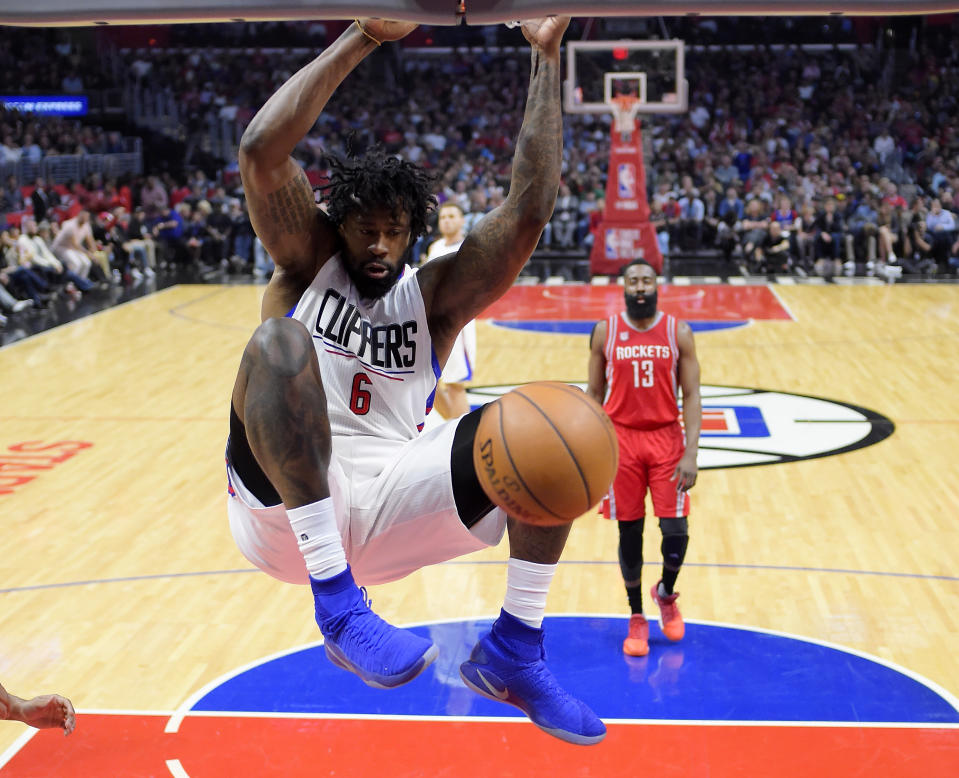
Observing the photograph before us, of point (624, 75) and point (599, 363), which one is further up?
point (624, 75)

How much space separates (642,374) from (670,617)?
1.21 m

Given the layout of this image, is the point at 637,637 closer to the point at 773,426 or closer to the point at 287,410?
the point at 287,410

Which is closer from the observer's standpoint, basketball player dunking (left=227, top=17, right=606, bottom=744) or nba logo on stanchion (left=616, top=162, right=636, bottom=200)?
basketball player dunking (left=227, top=17, right=606, bottom=744)

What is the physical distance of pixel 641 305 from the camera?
6.08 m

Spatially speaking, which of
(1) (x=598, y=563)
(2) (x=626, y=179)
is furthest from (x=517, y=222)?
A: (2) (x=626, y=179)

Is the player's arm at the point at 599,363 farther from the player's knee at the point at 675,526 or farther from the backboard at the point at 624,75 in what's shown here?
the backboard at the point at 624,75

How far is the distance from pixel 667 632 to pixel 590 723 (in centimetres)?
285

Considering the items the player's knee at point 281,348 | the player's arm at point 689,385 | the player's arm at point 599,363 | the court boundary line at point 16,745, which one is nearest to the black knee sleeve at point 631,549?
the player's arm at point 689,385

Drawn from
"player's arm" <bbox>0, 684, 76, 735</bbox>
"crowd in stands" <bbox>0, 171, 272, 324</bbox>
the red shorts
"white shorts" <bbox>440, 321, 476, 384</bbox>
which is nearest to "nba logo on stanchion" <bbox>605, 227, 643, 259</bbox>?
"crowd in stands" <bbox>0, 171, 272, 324</bbox>

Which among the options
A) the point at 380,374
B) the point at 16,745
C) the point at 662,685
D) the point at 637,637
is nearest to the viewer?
the point at 380,374

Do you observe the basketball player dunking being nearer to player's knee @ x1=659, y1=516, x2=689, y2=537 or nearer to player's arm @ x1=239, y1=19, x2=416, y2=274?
player's arm @ x1=239, y1=19, x2=416, y2=274

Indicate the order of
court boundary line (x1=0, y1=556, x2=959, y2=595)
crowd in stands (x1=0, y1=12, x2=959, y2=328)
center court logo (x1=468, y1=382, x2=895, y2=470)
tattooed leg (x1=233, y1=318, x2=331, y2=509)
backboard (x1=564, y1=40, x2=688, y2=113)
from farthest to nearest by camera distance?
crowd in stands (x1=0, y1=12, x2=959, y2=328)
backboard (x1=564, y1=40, x2=688, y2=113)
center court logo (x1=468, y1=382, x2=895, y2=470)
court boundary line (x1=0, y1=556, x2=959, y2=595)
tattooed leg (x1=233, y1=318, x2=331, y2=509)

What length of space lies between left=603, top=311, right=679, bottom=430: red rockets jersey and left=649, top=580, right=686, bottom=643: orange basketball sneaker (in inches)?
33.0

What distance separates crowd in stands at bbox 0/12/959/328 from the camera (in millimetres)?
19453
